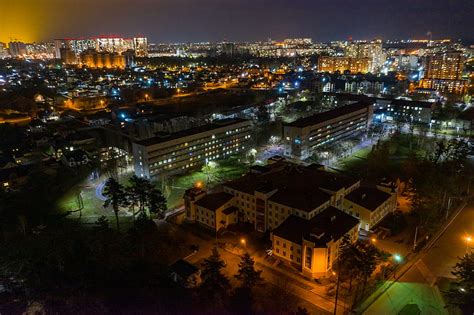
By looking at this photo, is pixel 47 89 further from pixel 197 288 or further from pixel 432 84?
pixel 432 84

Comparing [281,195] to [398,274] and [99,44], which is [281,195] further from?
[99,44]

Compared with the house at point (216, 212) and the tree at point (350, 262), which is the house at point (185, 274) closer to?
the house at point (216, 212)

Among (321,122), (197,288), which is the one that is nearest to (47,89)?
(321,122)

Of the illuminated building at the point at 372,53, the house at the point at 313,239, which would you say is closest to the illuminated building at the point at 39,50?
the illuminated building at the point at 372,53

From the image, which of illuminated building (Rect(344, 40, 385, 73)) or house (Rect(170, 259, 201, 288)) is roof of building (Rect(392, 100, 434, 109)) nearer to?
house (Rect(170, 259, 201, 288))

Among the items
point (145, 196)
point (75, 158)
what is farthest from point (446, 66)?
point (145, 196)
